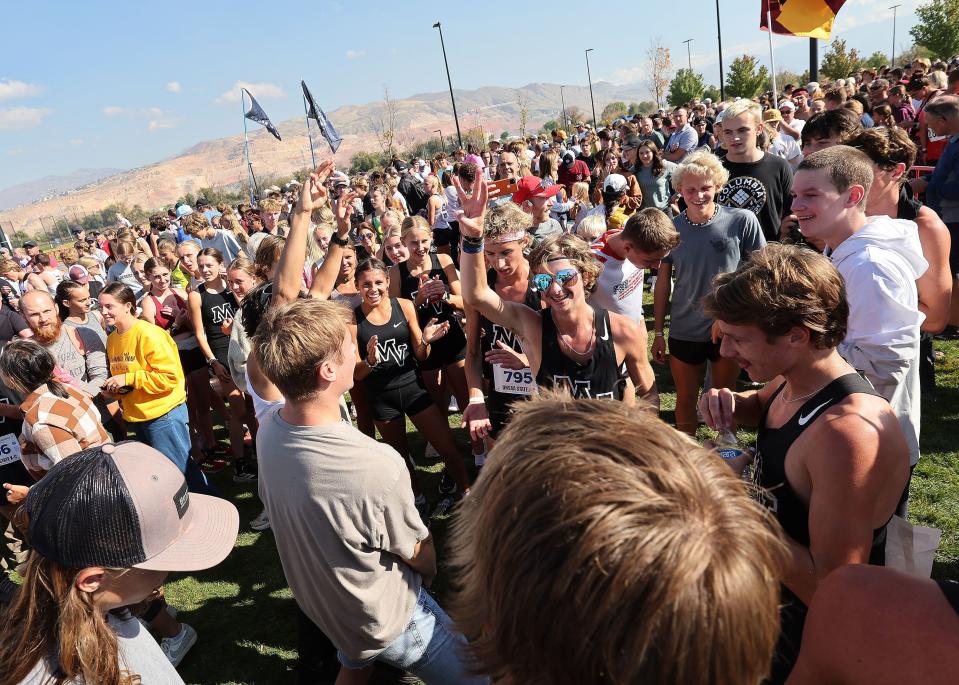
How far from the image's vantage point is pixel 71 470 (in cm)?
139

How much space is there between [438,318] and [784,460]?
3.21 m

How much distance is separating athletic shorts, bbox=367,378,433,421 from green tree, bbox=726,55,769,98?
49.3 meters

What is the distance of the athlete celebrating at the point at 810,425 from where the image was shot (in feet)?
5.02

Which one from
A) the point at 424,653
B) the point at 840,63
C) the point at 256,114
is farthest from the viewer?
the point at 840,63

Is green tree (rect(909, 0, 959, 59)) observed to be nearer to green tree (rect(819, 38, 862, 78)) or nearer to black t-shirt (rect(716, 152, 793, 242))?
green tree (rect(819, 38, 862, 78))

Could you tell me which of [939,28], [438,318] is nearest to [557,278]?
[438,318]

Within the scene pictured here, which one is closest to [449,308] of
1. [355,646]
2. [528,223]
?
[528,223]

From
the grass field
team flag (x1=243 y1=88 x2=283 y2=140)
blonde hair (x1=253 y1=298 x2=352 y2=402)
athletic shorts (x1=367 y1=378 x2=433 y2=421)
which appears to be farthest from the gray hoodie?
team flag (x1=243 y1=88 x2=283 y2=140)

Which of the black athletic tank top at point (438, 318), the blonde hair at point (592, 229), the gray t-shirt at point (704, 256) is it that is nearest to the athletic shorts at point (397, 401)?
the black athletic tank top at point (438, 318)

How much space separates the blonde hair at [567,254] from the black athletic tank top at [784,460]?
4.68ft

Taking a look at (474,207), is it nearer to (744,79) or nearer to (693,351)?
(693,351)

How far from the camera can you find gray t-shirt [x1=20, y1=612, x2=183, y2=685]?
1393 mm

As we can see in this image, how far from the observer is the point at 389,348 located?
160 inches

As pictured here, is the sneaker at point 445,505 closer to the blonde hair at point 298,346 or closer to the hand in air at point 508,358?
the hand in air at point 508,358
